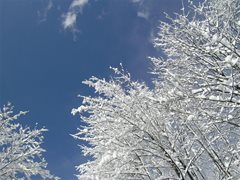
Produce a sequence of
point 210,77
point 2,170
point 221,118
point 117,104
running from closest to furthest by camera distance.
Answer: point 221,118 < point 210,77 < point 117,104 < point 2,170

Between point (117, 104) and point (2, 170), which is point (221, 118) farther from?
point (2, 170)

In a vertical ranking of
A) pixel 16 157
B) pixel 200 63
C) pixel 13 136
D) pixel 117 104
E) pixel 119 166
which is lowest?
pixel 119 166

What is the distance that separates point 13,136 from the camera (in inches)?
465

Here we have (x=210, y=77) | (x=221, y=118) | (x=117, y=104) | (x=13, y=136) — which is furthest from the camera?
(x=13, y=136)

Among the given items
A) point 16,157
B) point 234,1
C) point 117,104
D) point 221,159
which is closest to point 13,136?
point 16,157

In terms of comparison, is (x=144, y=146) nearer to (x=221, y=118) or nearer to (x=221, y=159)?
(x=221, y=159)

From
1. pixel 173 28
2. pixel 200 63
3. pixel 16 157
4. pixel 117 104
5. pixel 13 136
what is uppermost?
pixel 13 136

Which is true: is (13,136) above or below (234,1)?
above

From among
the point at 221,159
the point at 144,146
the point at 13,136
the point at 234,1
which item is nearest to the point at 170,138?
the point at 144,146

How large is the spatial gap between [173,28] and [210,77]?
175 centimetres

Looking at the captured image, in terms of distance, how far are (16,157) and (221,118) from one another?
8.18 metres

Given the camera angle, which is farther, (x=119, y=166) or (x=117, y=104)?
(x=117, y=104)

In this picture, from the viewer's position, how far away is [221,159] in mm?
6445

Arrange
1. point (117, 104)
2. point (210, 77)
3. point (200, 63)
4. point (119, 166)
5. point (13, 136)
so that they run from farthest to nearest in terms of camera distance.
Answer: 1. point (13, 136)
2. point (117, 104)
3. point (119, 166)
4. point (200, 63)
5. point (210, 77)
